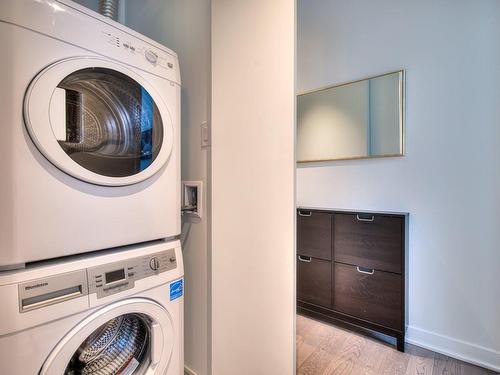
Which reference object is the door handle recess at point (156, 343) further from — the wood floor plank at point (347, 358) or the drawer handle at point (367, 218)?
the drawer handle at point (367, 218)

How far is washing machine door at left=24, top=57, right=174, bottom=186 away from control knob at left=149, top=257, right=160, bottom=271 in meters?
0.30

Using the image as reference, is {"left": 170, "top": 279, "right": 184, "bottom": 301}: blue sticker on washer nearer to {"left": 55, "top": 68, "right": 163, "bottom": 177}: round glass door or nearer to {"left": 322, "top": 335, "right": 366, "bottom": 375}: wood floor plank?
{"left": 55, "top": 68, "right": 163, "bottom": 177}: round glass door

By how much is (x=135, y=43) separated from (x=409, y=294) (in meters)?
2.24

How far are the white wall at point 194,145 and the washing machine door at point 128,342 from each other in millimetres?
198

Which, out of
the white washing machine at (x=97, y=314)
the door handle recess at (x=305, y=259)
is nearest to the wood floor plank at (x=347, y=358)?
the door handle recess at (x=305, y=259)

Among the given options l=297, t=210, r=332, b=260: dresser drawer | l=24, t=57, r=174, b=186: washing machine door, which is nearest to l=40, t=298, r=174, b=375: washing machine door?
l=24, t=57, r=174, b=186: washing machine door

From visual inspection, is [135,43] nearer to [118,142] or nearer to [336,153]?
[118,142]

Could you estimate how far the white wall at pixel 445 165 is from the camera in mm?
1580

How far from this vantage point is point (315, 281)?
206cm

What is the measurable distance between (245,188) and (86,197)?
59 centimetres

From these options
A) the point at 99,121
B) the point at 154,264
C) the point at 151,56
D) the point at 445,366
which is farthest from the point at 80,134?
the point at 445,366

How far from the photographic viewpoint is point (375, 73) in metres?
2.02

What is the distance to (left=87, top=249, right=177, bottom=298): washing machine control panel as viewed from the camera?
805 millimetres

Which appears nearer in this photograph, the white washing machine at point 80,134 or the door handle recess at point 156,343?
the white washing machine at point 80,134
